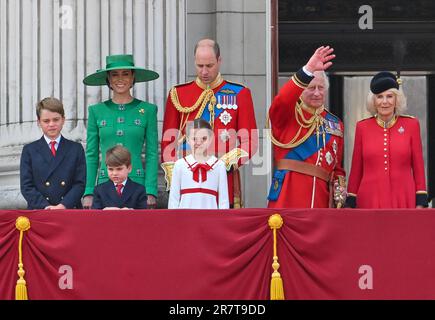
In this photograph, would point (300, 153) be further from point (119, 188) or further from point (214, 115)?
point (119, 188)

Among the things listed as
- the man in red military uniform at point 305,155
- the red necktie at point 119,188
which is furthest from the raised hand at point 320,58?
the red necktie at point 119,188

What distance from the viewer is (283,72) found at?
57.7ft

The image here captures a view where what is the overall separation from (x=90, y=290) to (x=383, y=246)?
2116 mm

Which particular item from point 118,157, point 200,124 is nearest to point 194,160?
point 200,124

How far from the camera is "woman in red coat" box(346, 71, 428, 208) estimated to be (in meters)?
13.5

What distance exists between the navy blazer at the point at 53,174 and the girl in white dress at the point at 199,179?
890mm

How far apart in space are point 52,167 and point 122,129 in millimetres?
704

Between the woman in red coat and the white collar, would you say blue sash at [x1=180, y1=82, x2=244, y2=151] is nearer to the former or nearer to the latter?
the white collar

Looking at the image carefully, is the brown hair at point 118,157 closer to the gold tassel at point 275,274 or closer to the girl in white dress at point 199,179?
the girl in white dress at point 199,179

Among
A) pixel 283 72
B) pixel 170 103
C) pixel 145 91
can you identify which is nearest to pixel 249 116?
pixel 170 103

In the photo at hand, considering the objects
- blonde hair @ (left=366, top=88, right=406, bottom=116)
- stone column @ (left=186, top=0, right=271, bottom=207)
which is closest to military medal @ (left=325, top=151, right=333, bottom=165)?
blonde hair @ (left=366, top=88, right=406, bottom=116)

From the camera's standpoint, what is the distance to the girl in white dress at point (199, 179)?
13.0 meters

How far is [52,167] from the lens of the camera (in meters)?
13.6
